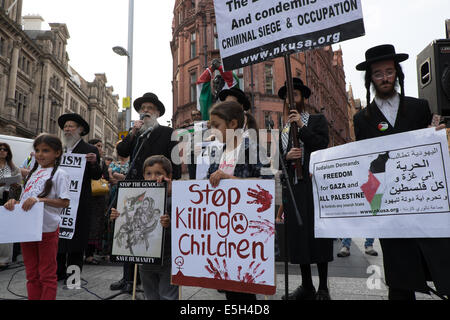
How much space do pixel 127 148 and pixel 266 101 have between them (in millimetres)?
21198

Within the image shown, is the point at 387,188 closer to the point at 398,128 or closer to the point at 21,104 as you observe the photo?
the point at 398,128

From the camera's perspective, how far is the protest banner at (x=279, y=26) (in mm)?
2336

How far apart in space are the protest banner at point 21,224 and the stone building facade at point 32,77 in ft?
104

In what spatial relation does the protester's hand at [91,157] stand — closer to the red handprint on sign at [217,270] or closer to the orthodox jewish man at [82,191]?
the orthodox jewish man at [82,191]

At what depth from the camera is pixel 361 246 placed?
6309mm

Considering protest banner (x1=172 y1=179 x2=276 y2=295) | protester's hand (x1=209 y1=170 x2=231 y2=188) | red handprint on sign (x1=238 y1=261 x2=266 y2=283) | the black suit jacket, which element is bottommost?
red handprint on sign (x1=238 y1=261 x2=266 y2=283)

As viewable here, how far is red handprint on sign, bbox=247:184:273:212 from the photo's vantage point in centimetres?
198

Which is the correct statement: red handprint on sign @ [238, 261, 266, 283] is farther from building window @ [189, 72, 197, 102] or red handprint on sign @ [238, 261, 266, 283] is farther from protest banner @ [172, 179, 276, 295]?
building window @ [189, 72, 197, 102]

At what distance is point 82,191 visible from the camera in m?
3.77

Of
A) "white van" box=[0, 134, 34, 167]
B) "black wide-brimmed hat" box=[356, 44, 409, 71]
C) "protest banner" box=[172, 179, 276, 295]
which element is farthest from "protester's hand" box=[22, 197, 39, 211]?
"white van" box=[0, 134, 34, 167]

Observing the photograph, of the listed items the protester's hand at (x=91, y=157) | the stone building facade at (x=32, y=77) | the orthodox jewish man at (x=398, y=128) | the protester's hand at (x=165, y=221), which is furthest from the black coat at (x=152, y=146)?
the stone building facade at (x=32, y=77)

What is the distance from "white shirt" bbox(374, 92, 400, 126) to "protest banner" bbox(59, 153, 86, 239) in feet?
10.6

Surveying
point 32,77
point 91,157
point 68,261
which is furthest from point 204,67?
point 32,77

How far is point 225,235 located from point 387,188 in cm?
112
